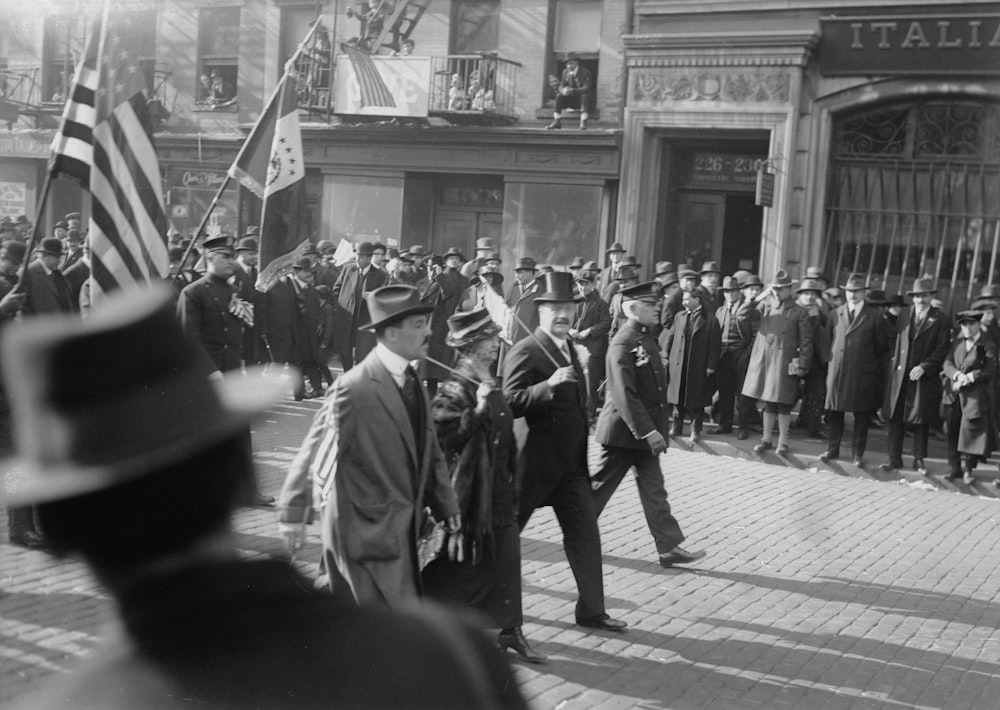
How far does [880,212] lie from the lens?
1803 centimetres

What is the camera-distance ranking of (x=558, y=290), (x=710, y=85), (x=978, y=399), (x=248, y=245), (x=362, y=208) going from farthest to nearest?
(x=362, y=208)
(x=710, y=85)
(x=248, y=245)
(x=978, y=399)
(x=558, y=290)

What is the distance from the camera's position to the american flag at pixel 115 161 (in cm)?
655

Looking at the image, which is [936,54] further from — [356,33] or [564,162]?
[356,33]

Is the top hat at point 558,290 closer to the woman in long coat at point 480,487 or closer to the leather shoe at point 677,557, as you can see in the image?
the woman in long coat at point 480,487

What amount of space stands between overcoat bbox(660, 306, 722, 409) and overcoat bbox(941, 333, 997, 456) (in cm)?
279

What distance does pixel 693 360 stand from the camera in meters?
13.9

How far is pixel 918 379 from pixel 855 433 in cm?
93

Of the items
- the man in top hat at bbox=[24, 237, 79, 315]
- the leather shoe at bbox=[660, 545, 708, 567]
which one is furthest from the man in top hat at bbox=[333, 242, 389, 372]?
the leather shoe at bbox=[660, 545, 708, 567]

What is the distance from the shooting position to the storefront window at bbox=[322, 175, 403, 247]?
22250mm

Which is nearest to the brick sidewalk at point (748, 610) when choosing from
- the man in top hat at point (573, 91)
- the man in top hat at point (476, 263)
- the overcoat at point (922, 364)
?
the overcoat at point (922, 364)

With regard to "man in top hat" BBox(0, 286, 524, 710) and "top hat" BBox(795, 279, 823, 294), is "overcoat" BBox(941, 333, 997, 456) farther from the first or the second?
"man in top hat" BBox(0, 286, 524, 710)

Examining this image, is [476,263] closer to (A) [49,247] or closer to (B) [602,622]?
(A) [49,247]

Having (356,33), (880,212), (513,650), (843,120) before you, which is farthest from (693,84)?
(513,650)

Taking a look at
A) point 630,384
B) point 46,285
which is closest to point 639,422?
point 630,384
